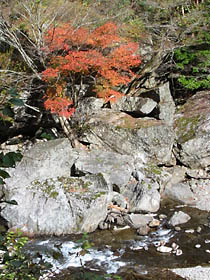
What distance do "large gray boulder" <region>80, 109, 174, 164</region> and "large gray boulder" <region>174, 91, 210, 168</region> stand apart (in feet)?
1.69

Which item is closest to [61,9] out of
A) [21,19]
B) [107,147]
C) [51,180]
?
[21,19]

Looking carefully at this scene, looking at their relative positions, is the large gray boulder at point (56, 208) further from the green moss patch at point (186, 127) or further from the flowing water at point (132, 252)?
the green moss patch at point (186, 127)

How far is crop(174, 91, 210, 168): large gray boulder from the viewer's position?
10734 millimetres

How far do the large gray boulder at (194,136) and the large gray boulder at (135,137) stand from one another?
1.69 ft

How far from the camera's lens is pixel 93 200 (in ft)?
25.5

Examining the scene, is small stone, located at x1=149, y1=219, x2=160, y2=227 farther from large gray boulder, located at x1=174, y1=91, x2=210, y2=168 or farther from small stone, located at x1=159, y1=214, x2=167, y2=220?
large gray boulder, located at x1=174, y1=91, x2=210, y2=168

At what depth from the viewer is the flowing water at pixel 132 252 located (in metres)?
5.86

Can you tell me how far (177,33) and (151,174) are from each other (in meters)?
8.01

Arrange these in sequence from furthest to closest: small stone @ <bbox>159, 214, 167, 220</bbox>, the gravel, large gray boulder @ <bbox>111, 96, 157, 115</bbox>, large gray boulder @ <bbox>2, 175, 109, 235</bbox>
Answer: large gray boulder @ <bbox>111, 96, 157, 115</bbox>
small stone @ <bbox>159, 214, 167, 220</bbox>
large gray boulder @ <bbox>2, 175, 109, 235</bbox>
the gravel

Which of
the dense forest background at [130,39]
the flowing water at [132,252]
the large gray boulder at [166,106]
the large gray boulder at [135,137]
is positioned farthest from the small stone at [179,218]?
the dense forest background at [130,39]

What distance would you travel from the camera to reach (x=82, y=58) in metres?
9.74

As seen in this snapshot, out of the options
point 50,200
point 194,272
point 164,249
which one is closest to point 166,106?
point 50,200

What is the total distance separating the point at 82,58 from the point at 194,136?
203 inches

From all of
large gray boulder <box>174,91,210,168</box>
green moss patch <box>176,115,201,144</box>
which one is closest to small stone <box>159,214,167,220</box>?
large gray boulder <box>174,91,210,168</box>
